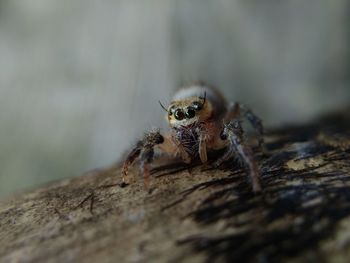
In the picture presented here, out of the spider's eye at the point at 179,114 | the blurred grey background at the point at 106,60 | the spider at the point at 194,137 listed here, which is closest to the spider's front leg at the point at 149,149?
the spider at the point at 194,137

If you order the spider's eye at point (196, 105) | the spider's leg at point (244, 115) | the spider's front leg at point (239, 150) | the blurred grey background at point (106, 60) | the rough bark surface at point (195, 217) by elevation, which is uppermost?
the blurred grey background at point (106, 60)

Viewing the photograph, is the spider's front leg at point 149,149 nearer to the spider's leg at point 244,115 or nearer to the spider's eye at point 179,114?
the spider's eye at point 179,114

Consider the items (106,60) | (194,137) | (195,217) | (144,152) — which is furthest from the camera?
(106,60)

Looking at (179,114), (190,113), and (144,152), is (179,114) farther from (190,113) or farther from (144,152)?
(144,152)

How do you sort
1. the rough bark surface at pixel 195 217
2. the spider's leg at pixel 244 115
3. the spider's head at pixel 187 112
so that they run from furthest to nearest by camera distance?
the spider's leg at pixel 244 115 < the spider's head at pixel 187 112 < the rough bark surface at pixel 195 217

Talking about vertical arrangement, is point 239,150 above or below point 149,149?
below

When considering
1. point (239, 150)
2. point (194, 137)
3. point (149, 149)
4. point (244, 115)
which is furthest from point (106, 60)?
point (239, 150)

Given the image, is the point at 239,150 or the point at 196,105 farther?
the point at 196,105
